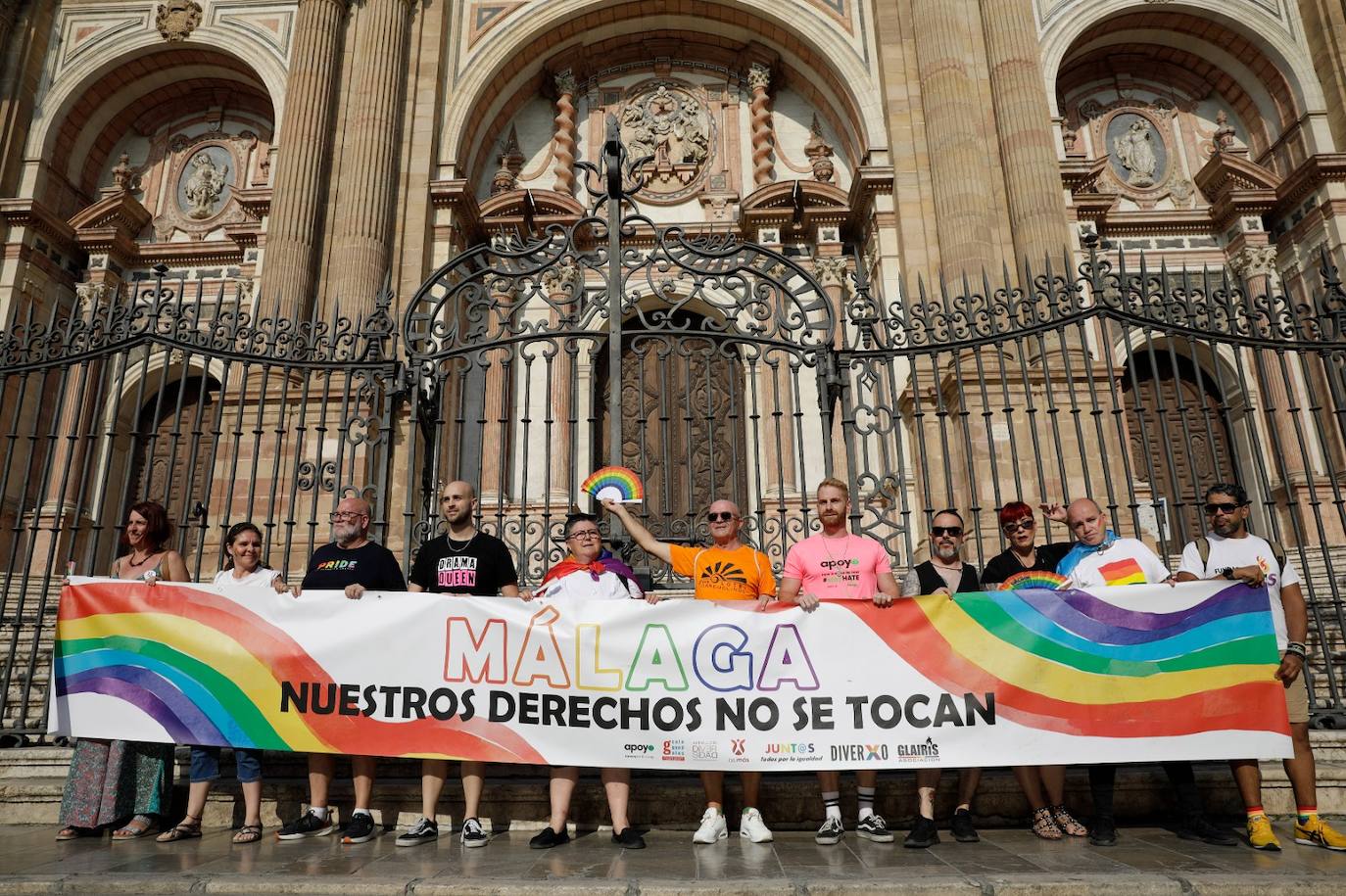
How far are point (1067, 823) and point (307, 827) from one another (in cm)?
378

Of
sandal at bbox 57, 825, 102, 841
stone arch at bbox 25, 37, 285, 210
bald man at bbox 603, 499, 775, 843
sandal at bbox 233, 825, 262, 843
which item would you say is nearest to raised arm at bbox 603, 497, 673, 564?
bald man at bbox 603, 499, 775, 843

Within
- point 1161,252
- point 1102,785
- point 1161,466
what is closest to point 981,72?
point 1161,252

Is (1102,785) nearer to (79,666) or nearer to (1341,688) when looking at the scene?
(1341,688)

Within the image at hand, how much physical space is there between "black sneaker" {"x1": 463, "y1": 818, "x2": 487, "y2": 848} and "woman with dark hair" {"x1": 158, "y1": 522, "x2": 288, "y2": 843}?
1.11 m

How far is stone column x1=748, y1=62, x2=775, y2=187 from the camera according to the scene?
44.8 feet

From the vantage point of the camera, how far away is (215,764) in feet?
14.6

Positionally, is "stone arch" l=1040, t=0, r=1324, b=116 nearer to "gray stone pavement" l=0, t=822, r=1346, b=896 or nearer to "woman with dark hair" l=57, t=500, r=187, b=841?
"gray stone pavement" l=0, t=822, r=1346, b=896

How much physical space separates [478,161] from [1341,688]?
1288 cm

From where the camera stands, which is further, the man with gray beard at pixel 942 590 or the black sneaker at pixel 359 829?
the black sneaker at pixel 359 829

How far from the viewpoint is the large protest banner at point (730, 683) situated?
13.6 feet

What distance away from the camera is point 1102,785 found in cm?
405

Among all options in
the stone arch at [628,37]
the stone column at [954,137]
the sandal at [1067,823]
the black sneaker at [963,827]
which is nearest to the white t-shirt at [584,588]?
the black sneaker at [963,827]

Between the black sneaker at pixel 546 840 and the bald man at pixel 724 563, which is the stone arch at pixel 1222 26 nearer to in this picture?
the bald man at pixel 724 563

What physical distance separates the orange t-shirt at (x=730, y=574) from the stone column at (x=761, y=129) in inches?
396
